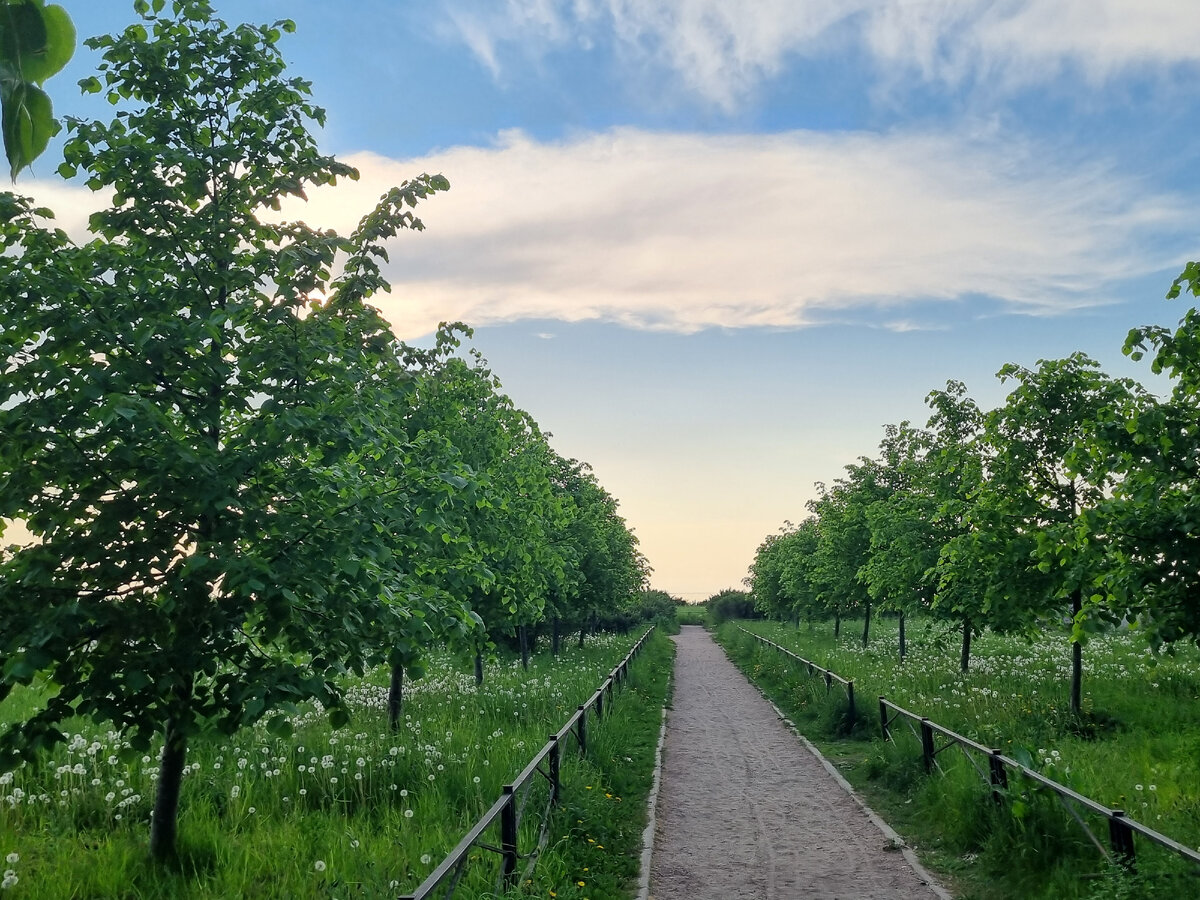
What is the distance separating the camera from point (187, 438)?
20.9 feet

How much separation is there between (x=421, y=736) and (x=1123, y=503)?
8729mm

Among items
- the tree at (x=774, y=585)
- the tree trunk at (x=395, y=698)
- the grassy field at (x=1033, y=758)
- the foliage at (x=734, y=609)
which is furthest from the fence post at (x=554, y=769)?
the foliage at (x=734, y=609)

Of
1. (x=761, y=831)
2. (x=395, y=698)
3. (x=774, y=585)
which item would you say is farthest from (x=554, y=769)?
(x=774, y=585)

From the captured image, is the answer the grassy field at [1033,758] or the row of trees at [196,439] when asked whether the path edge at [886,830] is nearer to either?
the grassy field at [1033,758]

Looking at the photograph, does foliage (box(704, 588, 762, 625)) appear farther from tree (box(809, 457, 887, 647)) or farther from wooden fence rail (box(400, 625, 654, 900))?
wooden fence rail (box(400, 625, 654, 900))

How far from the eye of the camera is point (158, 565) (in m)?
5.96

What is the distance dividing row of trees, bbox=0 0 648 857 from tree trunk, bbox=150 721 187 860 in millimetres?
19

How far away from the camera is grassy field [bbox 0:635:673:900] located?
20.7 ft

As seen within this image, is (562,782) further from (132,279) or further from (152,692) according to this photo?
(132,279)

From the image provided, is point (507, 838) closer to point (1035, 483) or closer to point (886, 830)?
point (886, 830)

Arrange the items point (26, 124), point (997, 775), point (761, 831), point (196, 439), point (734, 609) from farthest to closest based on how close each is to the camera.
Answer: point (734, 609) < point (761, 831) < point (997, 775) < point (196, 439) < point (26, 124)

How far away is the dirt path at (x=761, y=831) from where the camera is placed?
7910mm

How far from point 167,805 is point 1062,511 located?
1362 centimetres

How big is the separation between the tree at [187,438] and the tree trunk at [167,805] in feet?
0.05
